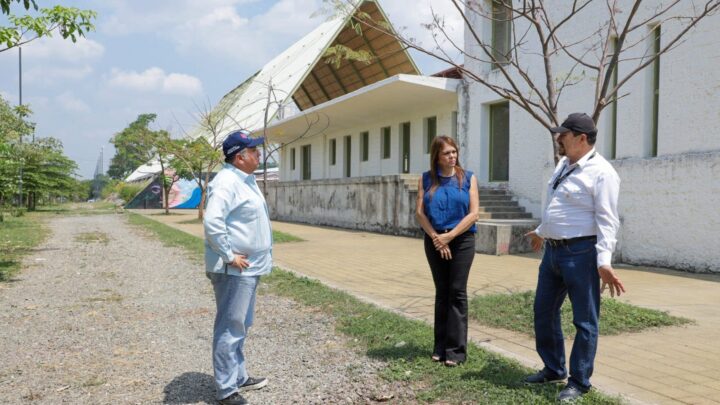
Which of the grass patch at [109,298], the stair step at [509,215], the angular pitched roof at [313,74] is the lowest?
the grass patch at [109,298]

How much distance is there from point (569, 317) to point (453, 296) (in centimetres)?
191

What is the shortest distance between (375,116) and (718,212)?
14.8 metres

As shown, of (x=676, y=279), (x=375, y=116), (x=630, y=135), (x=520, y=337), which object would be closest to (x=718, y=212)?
→ (x=676, y=279)

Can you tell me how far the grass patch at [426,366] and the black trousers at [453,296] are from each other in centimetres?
13

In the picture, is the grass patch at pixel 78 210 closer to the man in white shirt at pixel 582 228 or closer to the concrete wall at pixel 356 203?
the concrete wall at pixel 356 203

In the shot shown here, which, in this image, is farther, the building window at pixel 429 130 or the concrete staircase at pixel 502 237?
the building window at pixel 429 130

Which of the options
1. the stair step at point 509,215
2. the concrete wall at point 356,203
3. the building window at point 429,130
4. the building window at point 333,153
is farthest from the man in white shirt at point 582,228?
the building window at point 333,153

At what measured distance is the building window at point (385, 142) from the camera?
23406mm

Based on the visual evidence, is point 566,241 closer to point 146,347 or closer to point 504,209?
point 146,347

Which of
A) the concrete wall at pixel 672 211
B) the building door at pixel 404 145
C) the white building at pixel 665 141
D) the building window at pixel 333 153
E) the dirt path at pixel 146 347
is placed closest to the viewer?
the dirt path at pixel 146 347

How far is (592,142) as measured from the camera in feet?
12.0

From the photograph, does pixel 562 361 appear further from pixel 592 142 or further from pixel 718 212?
pixel 718 212

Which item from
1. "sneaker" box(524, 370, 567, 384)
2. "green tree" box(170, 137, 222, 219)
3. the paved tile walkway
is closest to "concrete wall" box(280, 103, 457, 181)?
"green tree" box(170, 137, 222, 219)

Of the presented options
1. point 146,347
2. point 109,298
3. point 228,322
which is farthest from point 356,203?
point 228,322
